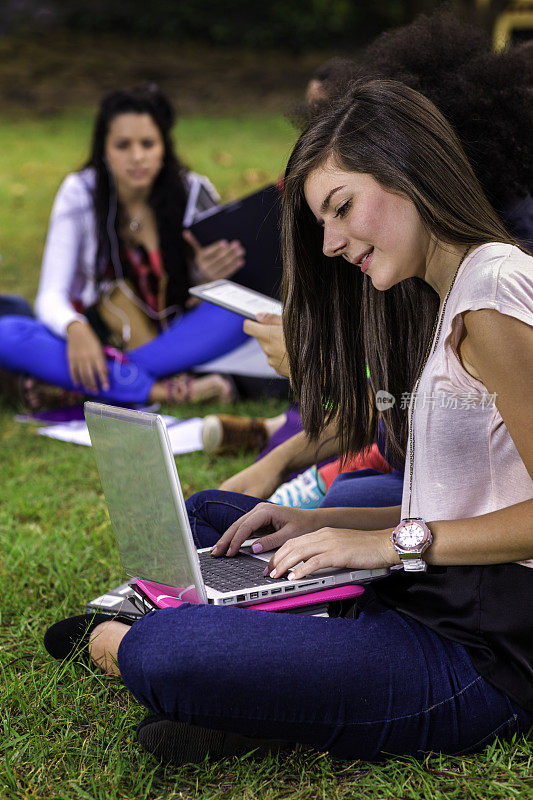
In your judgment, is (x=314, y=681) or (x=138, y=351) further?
(x=138, y=351)

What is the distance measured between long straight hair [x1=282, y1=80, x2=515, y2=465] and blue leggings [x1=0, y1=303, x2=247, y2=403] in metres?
2.20

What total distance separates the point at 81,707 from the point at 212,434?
159cm

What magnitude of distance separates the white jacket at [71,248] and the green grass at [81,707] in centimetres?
58

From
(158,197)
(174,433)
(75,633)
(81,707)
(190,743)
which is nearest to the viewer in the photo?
(190,743)

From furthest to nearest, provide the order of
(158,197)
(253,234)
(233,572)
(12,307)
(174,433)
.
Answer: (12,307) < (158,197) < (174,433) < (253,234) < (233,572)

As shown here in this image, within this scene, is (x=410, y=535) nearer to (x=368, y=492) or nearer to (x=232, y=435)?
(x=368, y=492)

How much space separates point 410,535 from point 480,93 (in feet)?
3.48

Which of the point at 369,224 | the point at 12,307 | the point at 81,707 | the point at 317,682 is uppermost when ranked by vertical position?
the point at 369,224

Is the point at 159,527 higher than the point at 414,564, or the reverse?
the point at 159,527

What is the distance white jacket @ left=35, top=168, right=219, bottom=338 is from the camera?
414 cm

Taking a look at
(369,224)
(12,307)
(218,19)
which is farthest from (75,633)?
(218,19)

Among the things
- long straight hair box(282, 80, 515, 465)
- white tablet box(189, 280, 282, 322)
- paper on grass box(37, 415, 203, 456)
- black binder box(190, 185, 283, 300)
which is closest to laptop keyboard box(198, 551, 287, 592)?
long straight hair box(282, 80, 515, 465)

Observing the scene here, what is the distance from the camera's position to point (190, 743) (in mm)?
1556

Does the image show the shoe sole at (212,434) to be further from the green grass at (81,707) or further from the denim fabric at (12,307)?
the denim fabric at (12,307)
